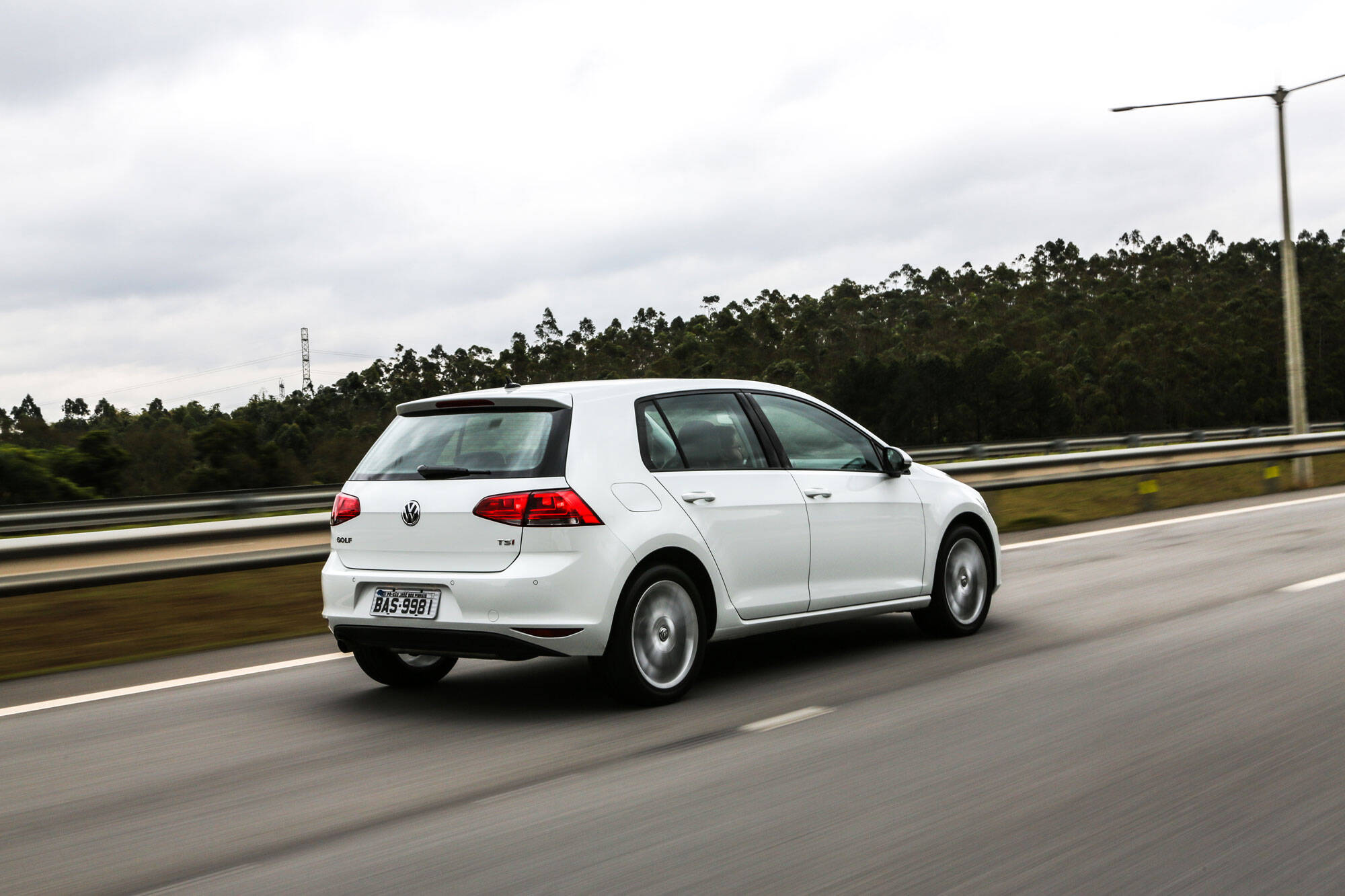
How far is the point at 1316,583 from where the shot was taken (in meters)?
9.81

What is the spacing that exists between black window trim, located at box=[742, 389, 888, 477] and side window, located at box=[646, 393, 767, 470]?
0.11 m

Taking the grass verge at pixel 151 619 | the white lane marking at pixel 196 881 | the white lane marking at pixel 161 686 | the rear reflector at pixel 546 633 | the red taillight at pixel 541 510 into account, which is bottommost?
the white lane marking at pixel 196 881

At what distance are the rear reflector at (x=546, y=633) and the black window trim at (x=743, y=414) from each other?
0.92m

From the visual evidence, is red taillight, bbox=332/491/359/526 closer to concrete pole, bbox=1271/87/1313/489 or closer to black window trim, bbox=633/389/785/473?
black window trim, bbox=633/389/785/473

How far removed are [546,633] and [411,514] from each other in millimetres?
903

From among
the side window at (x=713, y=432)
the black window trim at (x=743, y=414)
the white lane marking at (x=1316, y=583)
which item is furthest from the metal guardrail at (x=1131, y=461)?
the side window at (x=713, y=432)

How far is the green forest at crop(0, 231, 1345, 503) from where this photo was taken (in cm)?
6391

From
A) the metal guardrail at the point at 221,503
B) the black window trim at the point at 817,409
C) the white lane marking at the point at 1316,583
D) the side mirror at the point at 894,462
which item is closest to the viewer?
the black window trim at the point at 817,409

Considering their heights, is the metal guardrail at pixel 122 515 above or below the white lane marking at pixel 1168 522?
above

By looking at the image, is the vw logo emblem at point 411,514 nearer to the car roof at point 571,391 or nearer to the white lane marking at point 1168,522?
the car roof at point 571,391

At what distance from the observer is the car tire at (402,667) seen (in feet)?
22.9

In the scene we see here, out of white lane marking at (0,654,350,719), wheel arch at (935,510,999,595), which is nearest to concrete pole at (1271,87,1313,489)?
wheel arch at (935,510,999,595)

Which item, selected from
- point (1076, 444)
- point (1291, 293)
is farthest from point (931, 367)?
point (1291, 293)

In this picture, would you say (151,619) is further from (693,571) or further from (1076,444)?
(1076,444)
